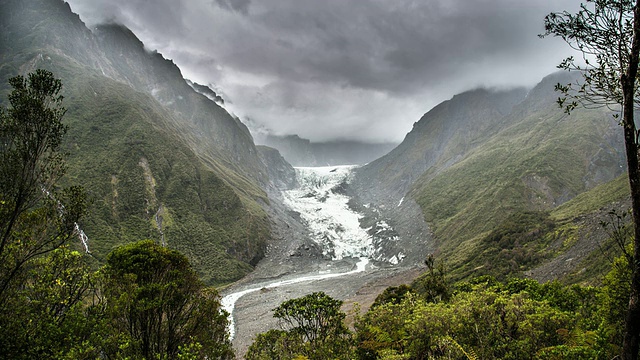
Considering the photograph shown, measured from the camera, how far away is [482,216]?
104 m

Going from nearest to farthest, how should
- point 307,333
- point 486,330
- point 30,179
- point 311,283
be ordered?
point 30,179
point 486,330
point 307,333
point 311,283

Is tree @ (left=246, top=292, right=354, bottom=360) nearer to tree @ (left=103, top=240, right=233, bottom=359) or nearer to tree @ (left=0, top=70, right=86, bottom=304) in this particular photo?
tree @ (left=103, top=240, right=233, bottom=359)

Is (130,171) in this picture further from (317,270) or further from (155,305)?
(155,305)

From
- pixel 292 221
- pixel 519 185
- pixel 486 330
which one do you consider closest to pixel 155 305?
pixel 486 330

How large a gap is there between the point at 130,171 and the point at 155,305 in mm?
109714

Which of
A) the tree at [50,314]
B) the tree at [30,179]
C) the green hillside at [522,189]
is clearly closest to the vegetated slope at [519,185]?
the green hillside at [522,189]

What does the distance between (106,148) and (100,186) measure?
2148 centimetres

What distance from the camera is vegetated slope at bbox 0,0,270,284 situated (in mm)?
97375

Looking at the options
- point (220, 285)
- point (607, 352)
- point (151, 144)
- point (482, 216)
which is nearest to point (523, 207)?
point (482, 216)

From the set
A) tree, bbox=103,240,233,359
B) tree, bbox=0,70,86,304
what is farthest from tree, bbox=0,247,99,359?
tree, bbox=103,240,233,359

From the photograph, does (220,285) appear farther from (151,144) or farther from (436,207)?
(436,207)

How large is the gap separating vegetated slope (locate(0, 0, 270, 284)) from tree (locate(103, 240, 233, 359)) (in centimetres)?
6888

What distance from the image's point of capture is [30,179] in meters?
14.3

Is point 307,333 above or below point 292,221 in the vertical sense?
below
